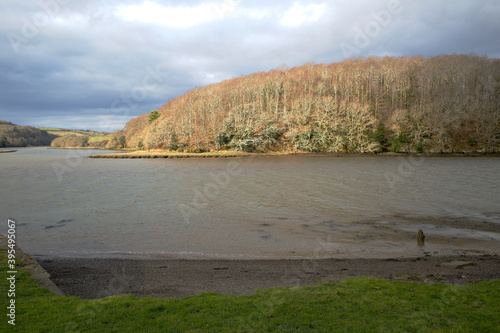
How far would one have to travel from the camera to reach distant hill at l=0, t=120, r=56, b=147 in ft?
507

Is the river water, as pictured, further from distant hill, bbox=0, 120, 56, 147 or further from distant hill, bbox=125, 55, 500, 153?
distant hill, bbox=0, 120, 56, 147

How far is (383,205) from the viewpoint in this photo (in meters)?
21.4

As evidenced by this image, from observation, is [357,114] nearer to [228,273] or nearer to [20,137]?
[228,273]

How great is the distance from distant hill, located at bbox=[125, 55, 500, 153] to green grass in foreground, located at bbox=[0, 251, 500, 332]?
76.5 m

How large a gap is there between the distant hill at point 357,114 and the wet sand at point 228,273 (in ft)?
238

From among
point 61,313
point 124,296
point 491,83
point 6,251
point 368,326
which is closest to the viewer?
point 368,326

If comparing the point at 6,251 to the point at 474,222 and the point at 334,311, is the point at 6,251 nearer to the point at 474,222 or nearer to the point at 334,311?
the point at 334,311

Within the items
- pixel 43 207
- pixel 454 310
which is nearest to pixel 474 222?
pixel 454 310

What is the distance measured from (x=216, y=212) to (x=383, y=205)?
12671 millimetres

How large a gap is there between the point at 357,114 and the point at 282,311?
8247cm

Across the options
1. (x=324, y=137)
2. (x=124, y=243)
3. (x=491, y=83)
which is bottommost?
(x=124, y=243)
